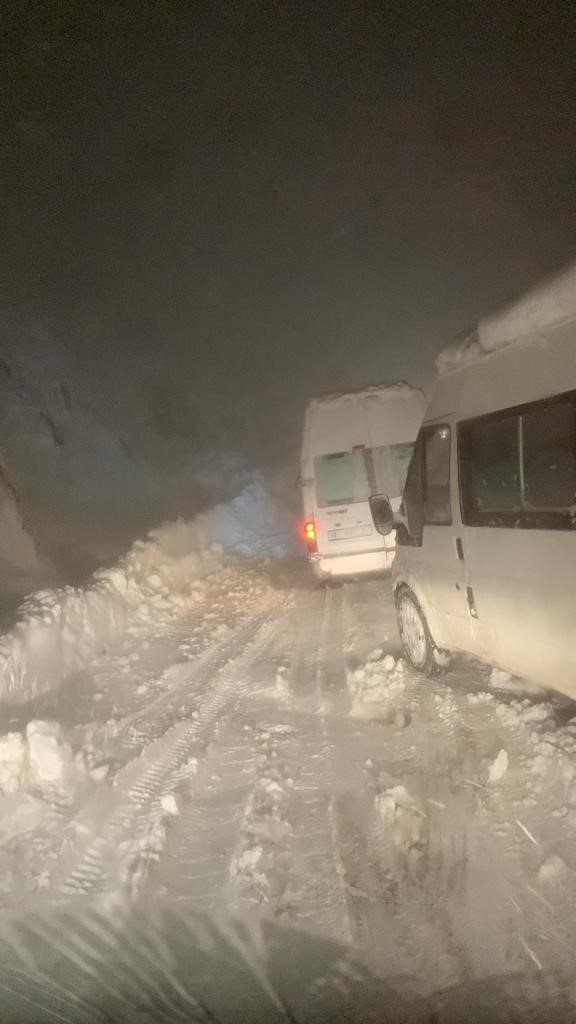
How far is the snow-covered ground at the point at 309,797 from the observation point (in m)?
3.11

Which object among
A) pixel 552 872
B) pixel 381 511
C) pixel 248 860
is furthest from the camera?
pixel 381 511

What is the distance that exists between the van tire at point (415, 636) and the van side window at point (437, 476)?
0.94 meters

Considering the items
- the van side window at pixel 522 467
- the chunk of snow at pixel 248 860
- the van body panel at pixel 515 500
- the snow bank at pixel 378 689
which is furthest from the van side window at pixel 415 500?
the chunk of snow at pixel 248 860

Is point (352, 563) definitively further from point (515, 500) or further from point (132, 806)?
point (132, 806)

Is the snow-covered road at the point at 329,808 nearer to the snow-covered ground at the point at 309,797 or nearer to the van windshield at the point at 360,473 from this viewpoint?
the snow-covered ground at the point at 309,797

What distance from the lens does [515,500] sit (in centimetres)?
432

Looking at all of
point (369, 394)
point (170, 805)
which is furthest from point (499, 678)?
point (369, 394)

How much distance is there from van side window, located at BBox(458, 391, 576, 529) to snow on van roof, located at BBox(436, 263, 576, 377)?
453 millimetres

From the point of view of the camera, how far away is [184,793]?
4.47 m

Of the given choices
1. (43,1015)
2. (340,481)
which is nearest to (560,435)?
(43,1015)

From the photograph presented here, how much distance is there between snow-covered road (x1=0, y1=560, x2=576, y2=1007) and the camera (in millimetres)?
3096

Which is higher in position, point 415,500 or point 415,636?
point 415,500

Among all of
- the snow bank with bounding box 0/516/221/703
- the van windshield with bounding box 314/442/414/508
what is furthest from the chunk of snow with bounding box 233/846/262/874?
the van windshield with bounding box 314/442/414/508

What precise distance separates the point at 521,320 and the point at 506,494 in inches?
41.6
